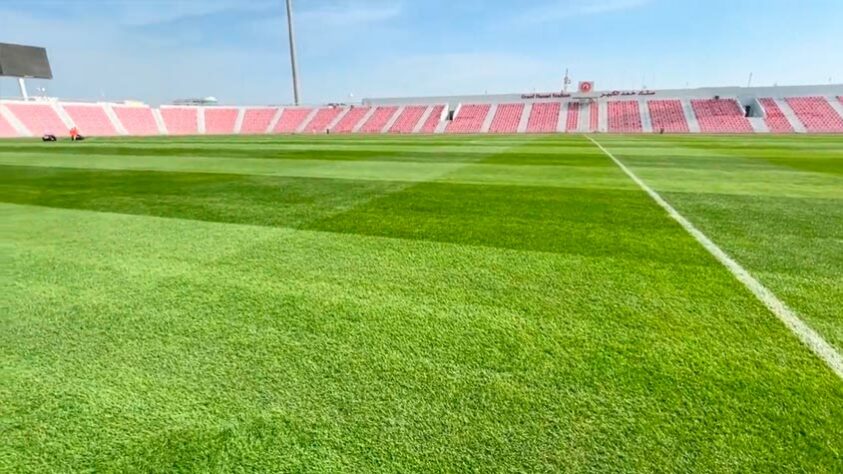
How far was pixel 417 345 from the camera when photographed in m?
2.75

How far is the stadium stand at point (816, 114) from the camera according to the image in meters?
47.7

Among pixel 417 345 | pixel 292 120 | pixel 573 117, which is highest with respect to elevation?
pixel 292 120

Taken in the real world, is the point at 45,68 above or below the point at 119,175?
above

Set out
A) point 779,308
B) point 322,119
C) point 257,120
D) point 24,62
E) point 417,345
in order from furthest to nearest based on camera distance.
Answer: point 257,120 → point 322,119 → point 24,62 → point 779,308 → point 417,345

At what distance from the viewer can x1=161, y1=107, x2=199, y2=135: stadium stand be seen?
63.9 meters

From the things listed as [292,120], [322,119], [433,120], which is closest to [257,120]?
[292,120]

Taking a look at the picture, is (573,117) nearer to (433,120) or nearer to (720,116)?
(720,116)

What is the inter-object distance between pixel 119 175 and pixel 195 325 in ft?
36.7

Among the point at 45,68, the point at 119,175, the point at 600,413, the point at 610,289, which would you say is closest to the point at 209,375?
the point at 600,413

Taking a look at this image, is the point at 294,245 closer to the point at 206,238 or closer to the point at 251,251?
the point at 251,251

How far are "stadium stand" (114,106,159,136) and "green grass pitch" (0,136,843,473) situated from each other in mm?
63875

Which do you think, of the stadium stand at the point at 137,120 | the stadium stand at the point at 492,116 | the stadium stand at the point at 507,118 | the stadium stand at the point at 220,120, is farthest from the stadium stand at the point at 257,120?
the stadium stand at the point at 507,118

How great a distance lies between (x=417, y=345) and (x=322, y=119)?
74344mm

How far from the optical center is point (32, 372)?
8.14 feet
